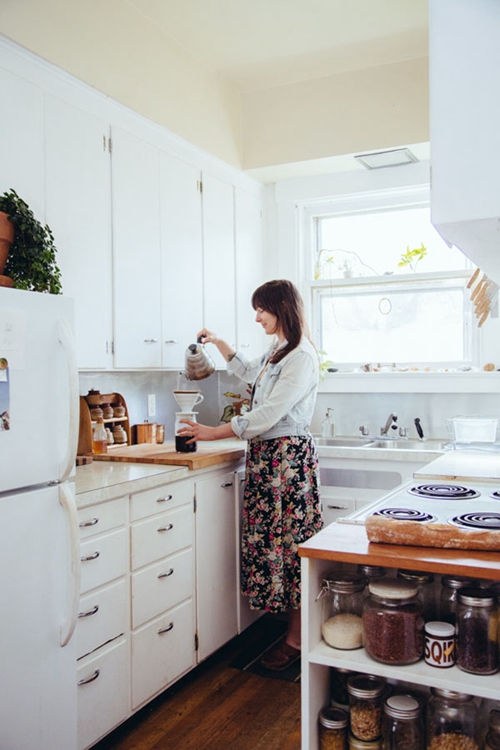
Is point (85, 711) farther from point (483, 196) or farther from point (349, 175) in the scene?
point (349, 175)

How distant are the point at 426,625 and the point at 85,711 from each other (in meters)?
1.22

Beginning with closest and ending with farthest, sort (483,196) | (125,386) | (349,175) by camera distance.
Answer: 1. (483,196)
2. (125,386)
3. (349,175)

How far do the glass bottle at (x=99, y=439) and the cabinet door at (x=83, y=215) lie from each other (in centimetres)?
34

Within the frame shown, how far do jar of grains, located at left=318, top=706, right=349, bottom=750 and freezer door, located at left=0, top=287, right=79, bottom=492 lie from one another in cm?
95

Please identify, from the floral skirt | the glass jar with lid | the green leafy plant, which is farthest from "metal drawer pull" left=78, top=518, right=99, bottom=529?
the green leafy plant

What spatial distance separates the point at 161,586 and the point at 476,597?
140 centimetres

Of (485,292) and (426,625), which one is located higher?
(485,292)

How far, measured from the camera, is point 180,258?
10.9 ft

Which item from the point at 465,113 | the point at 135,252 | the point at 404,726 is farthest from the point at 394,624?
the point at 135,252

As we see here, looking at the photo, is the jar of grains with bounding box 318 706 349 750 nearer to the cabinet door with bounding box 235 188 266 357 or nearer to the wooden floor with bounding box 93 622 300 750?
the wooden floor with bounding box 93 622 300 750

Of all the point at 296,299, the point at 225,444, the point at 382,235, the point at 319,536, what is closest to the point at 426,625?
the point at 319,536

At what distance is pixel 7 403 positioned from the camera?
1784 millimetres

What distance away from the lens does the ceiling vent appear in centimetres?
369

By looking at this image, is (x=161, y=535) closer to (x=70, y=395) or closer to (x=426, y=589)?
(x=70, y=395)
